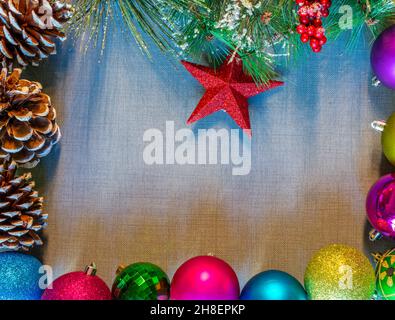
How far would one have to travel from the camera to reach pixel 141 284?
2.48 ft

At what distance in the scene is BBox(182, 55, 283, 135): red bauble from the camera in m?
0.83

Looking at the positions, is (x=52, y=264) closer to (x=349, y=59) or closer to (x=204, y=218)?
(x=204, y=218)

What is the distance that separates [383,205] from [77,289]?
48 centimetres

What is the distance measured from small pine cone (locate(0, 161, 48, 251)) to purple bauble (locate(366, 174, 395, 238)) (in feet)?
1.70

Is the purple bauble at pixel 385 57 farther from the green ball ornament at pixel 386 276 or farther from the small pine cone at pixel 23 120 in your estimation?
the small pine cone at pixel 23 120

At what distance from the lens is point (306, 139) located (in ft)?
2.89

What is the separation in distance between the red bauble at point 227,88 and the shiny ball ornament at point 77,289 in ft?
1.01

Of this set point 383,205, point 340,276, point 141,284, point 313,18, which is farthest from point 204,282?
point 313,18

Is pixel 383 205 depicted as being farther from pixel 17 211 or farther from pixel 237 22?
pixel 17 211

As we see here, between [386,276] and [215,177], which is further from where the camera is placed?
[215,177]

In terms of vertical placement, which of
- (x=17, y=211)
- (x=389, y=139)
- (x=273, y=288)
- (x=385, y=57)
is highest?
(x=385, y=57)

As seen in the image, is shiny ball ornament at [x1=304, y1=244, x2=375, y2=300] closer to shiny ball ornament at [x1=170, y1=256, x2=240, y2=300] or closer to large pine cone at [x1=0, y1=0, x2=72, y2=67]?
shiny ball ornament at [x1=170, y1=256, x2=240, y2=300]
